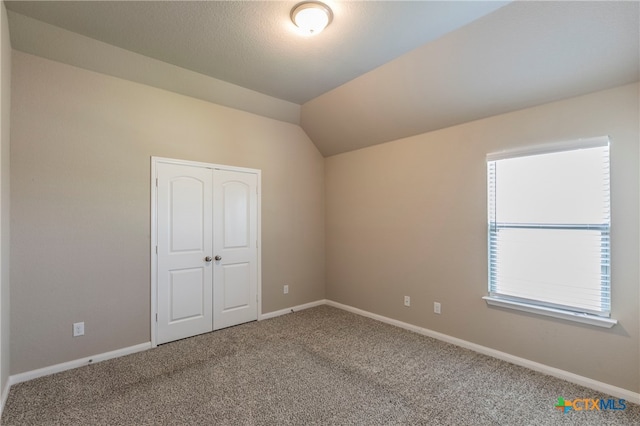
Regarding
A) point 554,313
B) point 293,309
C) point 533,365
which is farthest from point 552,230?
point 293,309

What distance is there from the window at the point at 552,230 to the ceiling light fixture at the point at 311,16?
2.06 meters

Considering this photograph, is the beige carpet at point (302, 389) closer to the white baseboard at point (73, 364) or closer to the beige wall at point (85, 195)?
the white baseboard at point (73, 364)

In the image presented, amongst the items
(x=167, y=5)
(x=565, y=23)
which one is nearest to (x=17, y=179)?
(x=167, y=5)

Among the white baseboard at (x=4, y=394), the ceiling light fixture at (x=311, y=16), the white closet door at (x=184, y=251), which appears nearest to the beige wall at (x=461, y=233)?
the ceiling light fixture at (x=311, y=16)

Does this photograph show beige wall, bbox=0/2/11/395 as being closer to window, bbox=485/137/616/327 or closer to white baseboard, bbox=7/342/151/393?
white baseboard, bbox=7/342/151/393

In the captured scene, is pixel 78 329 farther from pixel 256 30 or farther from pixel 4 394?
pixel 256 30

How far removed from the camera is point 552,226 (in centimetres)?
271

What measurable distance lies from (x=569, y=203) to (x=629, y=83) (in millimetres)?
984

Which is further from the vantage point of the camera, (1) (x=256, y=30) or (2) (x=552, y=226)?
(2) (x=552, y=226)

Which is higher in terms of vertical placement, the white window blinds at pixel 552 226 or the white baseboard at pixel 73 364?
the white window blinds at pixel 552 226

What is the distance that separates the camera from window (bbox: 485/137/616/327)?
246cm

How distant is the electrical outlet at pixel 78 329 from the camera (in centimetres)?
281

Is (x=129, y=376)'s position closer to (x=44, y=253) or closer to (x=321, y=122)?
(x=44, y=253)

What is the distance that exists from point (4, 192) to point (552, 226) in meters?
4.54
